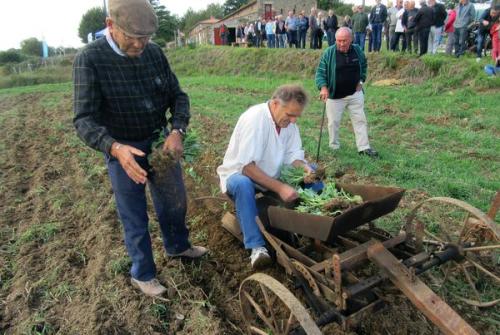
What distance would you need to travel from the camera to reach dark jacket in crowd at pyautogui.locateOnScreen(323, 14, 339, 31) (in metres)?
18.0

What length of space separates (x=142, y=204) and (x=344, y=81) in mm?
5099

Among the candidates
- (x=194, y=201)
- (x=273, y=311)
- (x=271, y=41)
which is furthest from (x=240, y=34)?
(x=273, y=311)

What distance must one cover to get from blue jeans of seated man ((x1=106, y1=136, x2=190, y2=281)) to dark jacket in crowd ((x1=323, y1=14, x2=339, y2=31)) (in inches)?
631

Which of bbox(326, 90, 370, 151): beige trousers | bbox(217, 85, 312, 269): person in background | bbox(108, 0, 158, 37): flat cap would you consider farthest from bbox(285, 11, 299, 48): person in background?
bbox(108, 0, 158, 37): flat cap

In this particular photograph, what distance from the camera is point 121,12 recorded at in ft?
9.71

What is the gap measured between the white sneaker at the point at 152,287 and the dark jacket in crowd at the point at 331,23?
53.9 ft

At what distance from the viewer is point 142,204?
371cm

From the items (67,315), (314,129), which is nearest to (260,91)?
(314,129)

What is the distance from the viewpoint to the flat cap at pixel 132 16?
2961mm

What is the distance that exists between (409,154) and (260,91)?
10528 millimetres

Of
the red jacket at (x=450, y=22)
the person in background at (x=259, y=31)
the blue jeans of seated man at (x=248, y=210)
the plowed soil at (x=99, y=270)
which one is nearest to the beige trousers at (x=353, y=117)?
the plowed soil at (x=99, y=270)

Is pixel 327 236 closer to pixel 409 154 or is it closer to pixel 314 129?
pixel 409 154

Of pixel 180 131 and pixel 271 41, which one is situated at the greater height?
pixel 271 41

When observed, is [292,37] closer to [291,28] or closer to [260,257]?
[291,28]
